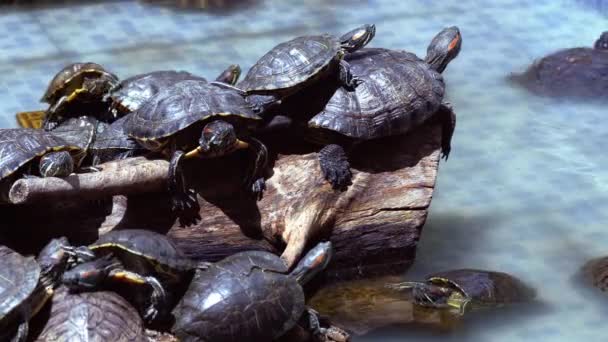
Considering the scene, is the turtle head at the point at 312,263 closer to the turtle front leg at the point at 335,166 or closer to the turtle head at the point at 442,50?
the turtle front leg at the point at 335,166

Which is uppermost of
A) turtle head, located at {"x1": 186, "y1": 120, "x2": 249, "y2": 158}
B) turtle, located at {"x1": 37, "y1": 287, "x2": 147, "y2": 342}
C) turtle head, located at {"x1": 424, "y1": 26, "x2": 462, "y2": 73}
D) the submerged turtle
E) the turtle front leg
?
turtle head, located at {"x1": 424, "y1": 26, "x2": 462, "y2": 73}

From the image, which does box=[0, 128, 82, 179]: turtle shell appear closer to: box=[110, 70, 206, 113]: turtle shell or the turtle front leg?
box=[110, 70, 206, 113]: turtle shell

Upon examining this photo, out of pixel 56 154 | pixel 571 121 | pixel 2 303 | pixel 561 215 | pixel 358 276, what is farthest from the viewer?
pixel 571 121

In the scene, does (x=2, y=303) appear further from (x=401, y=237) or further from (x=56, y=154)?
(x=401, y=237)

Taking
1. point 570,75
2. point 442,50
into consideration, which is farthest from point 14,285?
point 570,75

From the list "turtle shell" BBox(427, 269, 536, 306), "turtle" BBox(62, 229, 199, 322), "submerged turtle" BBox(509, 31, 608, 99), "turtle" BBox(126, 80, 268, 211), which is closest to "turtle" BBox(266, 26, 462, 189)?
"turtle" BBox(126, 80, 268, 211)

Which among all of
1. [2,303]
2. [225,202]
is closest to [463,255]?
[225,202]

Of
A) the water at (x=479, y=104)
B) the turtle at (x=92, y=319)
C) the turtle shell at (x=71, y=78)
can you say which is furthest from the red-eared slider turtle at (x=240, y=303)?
the turtle shell at (x=71, y=78)
